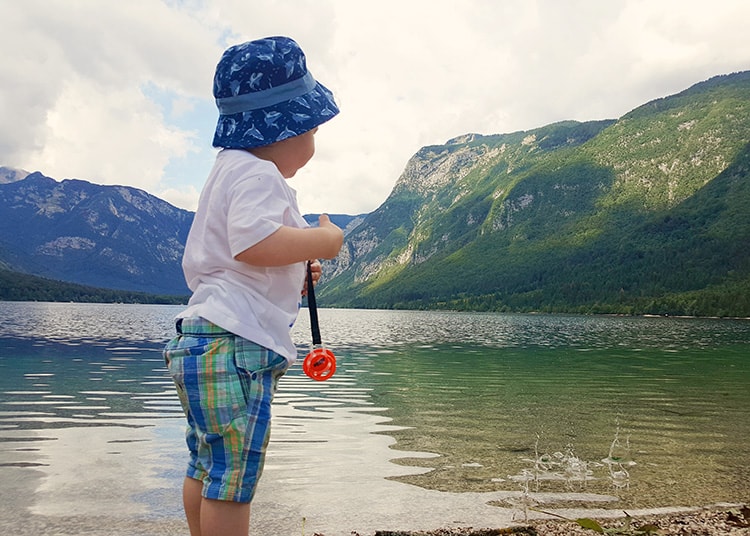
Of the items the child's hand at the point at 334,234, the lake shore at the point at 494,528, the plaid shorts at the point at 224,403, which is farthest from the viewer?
the lake shore at the point at 494,528

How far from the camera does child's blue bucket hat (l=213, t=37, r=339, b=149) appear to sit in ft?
9.59

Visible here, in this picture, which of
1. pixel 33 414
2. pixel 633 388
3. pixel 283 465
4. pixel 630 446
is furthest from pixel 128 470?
pixel 633 388

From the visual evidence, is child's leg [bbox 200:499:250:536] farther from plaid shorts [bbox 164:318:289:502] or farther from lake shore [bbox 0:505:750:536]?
lake shore [bbox 0:505:750:536]

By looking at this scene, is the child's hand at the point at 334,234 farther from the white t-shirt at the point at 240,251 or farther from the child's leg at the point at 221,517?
the child's leg at the point at 221,517

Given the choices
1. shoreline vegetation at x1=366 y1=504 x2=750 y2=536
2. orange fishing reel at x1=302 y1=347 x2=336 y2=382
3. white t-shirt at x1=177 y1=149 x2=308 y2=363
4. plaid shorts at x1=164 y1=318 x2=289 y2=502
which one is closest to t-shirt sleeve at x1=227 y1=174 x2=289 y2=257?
white t-shirt at x1=177 y1=149 x2=308 y2=363

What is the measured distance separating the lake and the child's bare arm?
372 centimetres

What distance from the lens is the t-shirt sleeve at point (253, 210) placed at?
105 inches

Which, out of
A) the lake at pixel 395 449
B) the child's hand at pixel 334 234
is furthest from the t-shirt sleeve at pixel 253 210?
the lake at pixel 395 449

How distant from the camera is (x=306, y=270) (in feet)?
10.1

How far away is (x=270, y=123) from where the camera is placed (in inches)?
116

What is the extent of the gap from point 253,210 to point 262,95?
0.58m

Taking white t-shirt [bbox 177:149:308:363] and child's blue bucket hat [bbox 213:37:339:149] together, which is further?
child's blue bucket hat [bbox 213:37:339:149]

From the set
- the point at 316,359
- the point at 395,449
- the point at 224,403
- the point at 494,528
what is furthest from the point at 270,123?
the point at 395,449

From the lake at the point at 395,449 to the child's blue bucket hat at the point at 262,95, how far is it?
3969 millimetres
